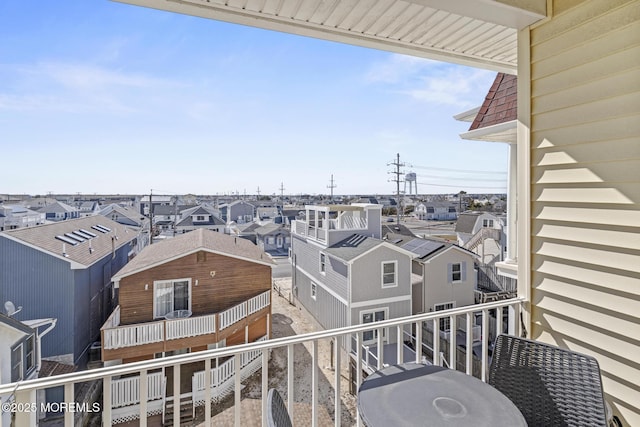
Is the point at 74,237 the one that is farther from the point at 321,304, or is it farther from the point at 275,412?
the point at 275,412

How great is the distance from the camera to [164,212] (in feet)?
53.2

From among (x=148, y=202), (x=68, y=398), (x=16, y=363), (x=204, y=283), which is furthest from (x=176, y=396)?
(x=148, y=202)

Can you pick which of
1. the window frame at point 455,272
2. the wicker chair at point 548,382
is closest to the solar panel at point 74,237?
the wicker chair at point 548,382

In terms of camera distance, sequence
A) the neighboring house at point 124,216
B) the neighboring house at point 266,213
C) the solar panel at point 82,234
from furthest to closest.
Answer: the neighboring house at point 266,213 < the neighboring house at point 124,216 < the solar panel at point 82,234

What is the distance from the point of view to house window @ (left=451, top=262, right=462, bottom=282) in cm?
837

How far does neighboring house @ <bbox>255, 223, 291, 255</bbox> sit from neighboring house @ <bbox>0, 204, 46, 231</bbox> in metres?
11.5

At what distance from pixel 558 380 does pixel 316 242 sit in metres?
8.56

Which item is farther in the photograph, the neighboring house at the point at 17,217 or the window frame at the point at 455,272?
the window frame at the point at 455,272

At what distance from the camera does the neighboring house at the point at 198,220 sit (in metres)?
16.1

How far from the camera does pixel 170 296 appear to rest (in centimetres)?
698

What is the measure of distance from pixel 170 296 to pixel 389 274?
5304 millimetres

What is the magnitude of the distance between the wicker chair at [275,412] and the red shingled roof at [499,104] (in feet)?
8.46

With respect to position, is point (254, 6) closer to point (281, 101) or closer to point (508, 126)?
point (508, 126)

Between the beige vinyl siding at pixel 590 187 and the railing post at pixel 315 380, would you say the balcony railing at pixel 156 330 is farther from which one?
the beige vinyl siding at pixel 590 187
